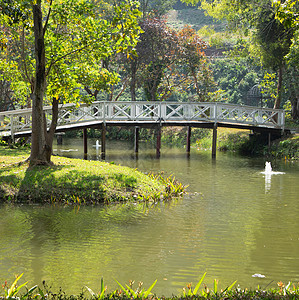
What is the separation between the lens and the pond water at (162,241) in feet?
20.6

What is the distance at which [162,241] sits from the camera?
8070 millimetres

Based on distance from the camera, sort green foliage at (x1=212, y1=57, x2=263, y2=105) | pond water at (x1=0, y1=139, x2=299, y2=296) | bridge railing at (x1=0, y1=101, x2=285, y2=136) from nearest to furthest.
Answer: pond water at (x1=0, y1=139, x2=299, y2=296) → bridge railing at (x1=0, y1=101, x2=285, y2=136) → green foliage at (x1=212, y1=57, x2=263, y2=105)

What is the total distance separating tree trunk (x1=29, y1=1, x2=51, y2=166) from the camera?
1292cm

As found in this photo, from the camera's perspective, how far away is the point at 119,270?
6.47m

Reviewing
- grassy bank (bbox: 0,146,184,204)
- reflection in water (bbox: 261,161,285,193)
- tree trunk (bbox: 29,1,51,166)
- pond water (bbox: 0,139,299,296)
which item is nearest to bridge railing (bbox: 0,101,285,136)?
reflection in water (bbox: 261,161,285,193)

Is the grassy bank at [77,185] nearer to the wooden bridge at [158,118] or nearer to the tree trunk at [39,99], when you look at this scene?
the tree trunk at [39,99]

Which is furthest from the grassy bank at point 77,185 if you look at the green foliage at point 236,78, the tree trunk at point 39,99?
the green foliage at point 236,78

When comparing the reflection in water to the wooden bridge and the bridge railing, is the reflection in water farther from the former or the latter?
the bridge railing

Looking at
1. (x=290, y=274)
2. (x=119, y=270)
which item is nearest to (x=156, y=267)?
(x=119, y=270)

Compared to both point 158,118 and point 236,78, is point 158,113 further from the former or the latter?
point 236,78

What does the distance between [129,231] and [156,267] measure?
7.27 feet

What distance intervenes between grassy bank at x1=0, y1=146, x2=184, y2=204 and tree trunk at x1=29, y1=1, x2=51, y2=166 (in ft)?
1.50

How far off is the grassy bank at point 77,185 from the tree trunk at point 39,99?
1.50 ft

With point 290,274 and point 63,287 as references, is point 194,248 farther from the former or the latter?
point 63,287
